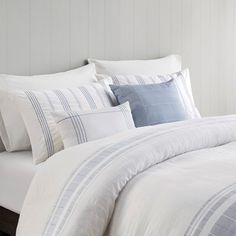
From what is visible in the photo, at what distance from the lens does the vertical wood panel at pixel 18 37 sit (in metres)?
2.82

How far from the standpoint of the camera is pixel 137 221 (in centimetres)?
170

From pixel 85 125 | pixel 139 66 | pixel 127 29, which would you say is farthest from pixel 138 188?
pixel 127 29

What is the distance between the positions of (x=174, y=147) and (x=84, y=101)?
72 centimetres

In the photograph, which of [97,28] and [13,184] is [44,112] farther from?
[97,28]

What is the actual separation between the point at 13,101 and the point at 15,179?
41 cm

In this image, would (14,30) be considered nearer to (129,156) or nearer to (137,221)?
(129,156)

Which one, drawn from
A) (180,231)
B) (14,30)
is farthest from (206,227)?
(14,30)

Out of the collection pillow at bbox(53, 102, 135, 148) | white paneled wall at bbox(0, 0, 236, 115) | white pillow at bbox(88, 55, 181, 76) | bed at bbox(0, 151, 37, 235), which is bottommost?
bed at bbox(0, 151, 37, 235)

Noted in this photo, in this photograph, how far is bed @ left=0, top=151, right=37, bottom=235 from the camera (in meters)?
2.33

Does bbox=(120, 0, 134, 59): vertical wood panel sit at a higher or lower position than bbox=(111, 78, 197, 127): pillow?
higher

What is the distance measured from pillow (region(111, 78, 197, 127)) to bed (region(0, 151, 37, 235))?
2.00ft

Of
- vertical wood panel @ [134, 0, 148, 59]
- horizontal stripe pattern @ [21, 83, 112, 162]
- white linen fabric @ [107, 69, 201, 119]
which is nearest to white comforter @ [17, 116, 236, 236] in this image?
horizontal stripe pattern @ [21, 83, 112, 162]

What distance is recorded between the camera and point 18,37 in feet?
9.38

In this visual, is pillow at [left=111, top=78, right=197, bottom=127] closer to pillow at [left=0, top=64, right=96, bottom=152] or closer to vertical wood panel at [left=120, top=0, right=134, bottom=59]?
pillow at [left=0, top=64, right=96, bottom=152]
